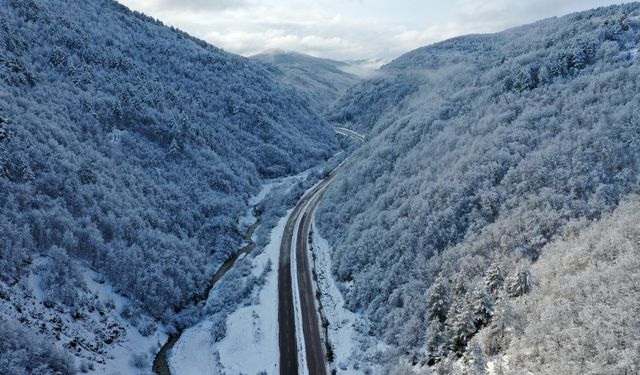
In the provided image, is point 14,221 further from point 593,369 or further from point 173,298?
point 593,369

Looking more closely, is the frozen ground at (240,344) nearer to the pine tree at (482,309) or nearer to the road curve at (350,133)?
the pine tree at (482,309)

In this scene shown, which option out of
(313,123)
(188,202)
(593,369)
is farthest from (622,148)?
(313,123)

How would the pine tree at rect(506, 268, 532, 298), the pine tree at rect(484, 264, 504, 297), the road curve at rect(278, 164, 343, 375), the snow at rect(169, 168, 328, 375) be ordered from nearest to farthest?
the pine tree at rect(506, 268, 532, 298)
the pine tree at rect(484, 264, 504, 297)
the road curve at rect(278, 164, 343, 375)
the snow at rect(169, 168, 328, 375)

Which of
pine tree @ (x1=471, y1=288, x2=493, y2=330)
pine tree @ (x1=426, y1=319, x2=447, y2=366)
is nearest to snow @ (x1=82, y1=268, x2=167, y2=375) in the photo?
pine tree @ (x1=426, y1=319, x2=447, y2=366)

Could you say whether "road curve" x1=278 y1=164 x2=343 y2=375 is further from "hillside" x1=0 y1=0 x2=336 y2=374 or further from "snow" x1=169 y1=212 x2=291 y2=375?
"hillside" x1=0 y1=0 x2=336 y2=374

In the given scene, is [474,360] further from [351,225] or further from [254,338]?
[351,225]

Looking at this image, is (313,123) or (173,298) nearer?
(173,298)

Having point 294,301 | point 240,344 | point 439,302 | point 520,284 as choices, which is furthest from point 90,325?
point 520,284
